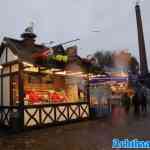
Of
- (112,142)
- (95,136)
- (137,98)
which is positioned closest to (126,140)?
(112,142)

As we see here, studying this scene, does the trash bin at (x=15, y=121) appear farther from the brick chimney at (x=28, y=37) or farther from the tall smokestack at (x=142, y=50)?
the tall smokestack at (x=142, y=50)

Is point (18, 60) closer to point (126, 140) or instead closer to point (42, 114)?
point (42, 114)

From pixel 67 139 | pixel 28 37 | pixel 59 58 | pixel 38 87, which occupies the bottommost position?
pixel 67 139

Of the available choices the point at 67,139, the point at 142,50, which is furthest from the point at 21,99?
the point at 142,50

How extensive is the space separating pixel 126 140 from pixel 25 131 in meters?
5.05

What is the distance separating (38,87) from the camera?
46.4 ft

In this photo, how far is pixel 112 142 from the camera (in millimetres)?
9023

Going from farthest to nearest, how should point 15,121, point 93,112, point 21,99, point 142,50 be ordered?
point 142,50 → point 93,112 → point 21,99 → point 15,121

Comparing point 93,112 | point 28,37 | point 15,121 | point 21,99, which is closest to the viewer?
point 15,121

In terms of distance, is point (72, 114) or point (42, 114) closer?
point (42, 114)

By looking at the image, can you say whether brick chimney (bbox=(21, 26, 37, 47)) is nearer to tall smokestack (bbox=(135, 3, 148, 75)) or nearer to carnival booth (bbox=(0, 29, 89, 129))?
carnival booth (bbox=(0, 29, 89, 129))

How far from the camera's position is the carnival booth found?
1248 cm

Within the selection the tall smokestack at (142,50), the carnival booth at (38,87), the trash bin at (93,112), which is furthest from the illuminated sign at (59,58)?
the tall smokestack at (142,50)

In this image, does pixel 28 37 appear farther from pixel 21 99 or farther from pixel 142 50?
pixel 142 50
